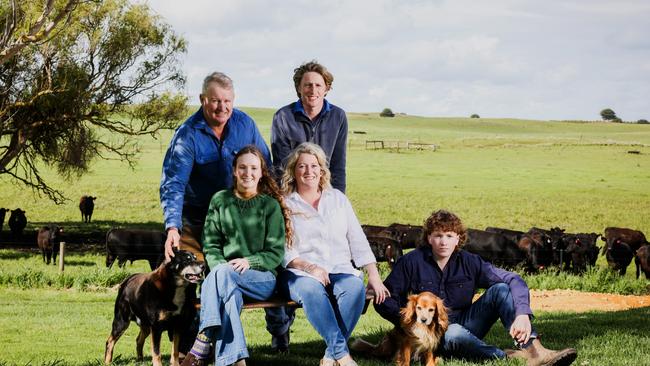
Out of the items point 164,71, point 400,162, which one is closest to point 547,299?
point 164,71

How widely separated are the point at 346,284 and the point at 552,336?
340 centimetres

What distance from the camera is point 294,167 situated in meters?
6.54

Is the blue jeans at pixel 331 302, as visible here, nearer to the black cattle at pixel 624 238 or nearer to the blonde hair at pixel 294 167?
the blonde hair at pixel 294 167

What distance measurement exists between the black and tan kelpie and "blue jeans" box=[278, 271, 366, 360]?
0.69 meters

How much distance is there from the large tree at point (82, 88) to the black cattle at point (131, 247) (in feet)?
16.8

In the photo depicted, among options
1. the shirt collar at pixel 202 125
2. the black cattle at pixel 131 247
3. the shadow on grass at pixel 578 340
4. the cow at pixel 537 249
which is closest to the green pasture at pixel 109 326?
the shadow on grass at pixel 578 340

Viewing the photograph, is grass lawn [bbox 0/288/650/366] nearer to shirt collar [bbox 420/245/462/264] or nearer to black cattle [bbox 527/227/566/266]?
shirt collar [bbox 420/245/462/264]

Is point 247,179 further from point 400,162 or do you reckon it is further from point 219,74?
point 400,162

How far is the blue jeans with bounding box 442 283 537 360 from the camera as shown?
6566 millimetres

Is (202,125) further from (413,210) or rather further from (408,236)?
(413,210)

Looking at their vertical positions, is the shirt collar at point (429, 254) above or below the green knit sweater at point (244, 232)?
below

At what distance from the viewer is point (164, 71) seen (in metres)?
26.7

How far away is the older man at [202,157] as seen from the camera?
21.3 ft

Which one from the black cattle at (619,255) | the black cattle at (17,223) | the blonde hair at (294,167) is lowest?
the black cattle at (17,223)
